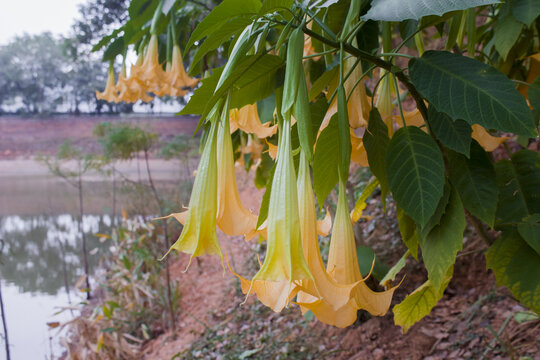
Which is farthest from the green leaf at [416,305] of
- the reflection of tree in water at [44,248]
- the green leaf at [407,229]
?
the reflection of tree in water at [44,248]

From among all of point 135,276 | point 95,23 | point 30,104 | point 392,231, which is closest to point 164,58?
point 392,231

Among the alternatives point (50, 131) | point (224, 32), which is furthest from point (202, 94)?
point (50, 131)

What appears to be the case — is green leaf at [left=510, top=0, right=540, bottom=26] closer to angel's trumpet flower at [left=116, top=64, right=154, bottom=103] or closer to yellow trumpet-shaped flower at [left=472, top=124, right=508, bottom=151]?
yellow trumpet-shaped flower at [left=472, top=124, right=508, bottom=151]

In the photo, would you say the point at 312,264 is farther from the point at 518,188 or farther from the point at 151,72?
the point at 151,72

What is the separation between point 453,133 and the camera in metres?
0.40

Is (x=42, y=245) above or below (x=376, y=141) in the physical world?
below

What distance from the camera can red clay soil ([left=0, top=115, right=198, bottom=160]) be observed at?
15.3ft

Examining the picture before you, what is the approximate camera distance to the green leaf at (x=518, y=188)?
482 mm

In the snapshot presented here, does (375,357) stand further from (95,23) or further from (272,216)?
(95,23)

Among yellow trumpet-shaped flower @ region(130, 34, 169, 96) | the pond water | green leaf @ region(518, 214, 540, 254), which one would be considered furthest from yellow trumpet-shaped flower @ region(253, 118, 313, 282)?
the pond water

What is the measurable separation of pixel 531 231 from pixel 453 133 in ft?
0.47

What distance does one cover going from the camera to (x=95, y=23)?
12.8 ft

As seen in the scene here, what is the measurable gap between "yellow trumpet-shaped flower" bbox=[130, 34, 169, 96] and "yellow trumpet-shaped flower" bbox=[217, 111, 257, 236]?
0.76m

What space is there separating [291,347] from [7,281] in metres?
2.59
